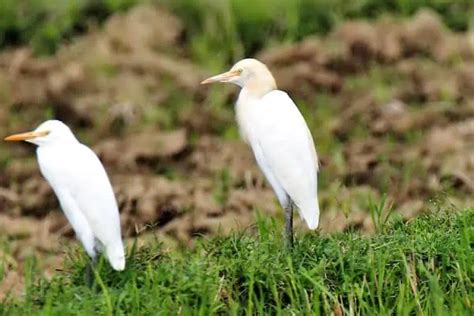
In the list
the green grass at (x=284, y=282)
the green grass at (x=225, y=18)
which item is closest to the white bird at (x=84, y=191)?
the green grass at (x=284, y=282)

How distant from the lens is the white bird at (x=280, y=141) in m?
5.56

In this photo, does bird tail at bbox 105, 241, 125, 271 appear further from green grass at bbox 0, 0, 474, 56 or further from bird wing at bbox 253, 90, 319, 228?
green grass at bbox 0, 0, 474, 56

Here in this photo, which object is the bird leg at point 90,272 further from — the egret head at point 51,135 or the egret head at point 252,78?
the egret head at point 252,78

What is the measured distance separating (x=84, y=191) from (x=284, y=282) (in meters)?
0.85

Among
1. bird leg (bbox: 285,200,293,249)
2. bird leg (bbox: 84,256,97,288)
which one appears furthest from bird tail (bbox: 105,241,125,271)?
bird leg (bbox: 285,200,293,249)

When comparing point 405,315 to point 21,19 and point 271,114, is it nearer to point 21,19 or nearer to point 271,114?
point 271,114

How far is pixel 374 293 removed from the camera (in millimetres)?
5559

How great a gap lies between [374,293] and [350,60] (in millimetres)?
5358

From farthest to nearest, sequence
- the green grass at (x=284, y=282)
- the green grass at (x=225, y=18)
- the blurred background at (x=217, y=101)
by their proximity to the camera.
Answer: the green grass at (x=225, y=18) < the blurred background at (x=217, y=101) < the green grass at (x=284, y=282)

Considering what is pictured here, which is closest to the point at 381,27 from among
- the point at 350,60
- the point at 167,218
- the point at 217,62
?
the point at 350,60

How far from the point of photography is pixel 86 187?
5.51 metres

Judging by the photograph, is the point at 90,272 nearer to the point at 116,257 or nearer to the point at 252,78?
the point at 116,257

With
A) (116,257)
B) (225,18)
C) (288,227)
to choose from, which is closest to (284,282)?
(288,227)

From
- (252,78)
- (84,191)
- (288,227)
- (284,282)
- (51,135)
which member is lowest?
(284,282)
